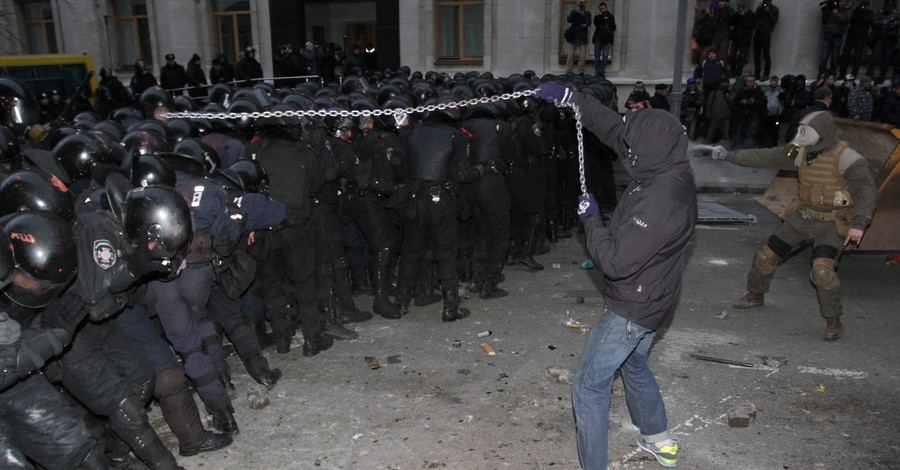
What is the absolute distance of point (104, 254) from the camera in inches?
138

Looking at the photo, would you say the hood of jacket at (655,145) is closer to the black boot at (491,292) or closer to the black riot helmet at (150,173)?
the black riot helmet at (150,173)

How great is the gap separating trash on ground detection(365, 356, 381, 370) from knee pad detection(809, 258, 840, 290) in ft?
12.5

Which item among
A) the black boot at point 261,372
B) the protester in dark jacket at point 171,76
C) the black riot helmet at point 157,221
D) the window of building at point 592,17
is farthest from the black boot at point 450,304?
the window of building at point 592,17

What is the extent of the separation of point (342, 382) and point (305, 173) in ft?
5.71

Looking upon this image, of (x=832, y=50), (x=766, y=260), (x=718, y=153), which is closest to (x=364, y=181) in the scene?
(x=718, y=153)

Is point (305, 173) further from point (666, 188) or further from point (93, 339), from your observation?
point (666, 188)

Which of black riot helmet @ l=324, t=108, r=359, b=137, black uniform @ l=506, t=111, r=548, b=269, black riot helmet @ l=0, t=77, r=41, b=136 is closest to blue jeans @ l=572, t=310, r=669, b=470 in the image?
black riot helmet @ l=324, t=108, r=359, b=137

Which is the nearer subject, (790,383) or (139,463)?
(139,463)

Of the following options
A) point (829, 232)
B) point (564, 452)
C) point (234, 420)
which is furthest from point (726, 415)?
point (234, 420)

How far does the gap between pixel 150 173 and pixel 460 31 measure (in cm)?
1750

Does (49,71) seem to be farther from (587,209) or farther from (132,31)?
(587,209)

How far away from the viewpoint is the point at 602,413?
3.56 m

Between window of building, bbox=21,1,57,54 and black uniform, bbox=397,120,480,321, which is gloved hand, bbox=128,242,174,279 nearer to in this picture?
black uniform, bbox=397,120,480,321

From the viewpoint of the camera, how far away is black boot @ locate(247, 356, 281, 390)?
5074 millimetres
